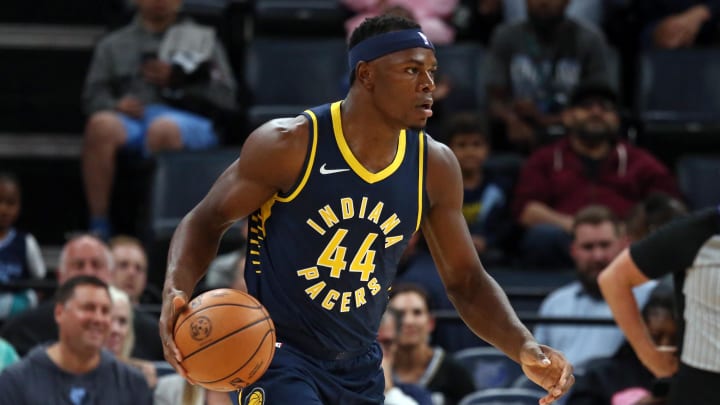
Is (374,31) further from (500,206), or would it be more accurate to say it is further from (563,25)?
(563,25)

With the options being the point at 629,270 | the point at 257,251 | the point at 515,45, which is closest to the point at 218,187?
the point at 257,251

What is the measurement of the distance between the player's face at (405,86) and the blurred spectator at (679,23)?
5949 millimetres

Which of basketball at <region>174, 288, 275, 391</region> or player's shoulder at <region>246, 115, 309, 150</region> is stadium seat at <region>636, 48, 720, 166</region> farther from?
basketball at <region>174, 288, 275, 391</region>

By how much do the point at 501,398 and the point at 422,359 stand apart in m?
0.60

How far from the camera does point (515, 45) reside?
9492 millimetres

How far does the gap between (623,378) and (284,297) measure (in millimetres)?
3075

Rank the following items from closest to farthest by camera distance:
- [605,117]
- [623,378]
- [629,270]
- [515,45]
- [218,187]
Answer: [218,187], [629,270], [623,378], [605,117], [515,45]

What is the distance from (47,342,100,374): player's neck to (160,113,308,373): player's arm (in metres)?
2.60

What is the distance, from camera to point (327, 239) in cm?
432

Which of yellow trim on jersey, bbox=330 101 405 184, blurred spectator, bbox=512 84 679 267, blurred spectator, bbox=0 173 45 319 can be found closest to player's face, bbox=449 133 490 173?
blurred spectator, bbox=512 84 679 267

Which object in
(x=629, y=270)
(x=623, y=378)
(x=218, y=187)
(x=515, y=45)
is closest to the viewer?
(x=218, y=187)

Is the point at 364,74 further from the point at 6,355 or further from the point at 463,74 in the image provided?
the point at 463,74

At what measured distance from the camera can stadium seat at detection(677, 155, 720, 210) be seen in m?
8.92

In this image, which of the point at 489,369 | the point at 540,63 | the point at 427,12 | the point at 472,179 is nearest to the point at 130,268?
the point at 489,369
